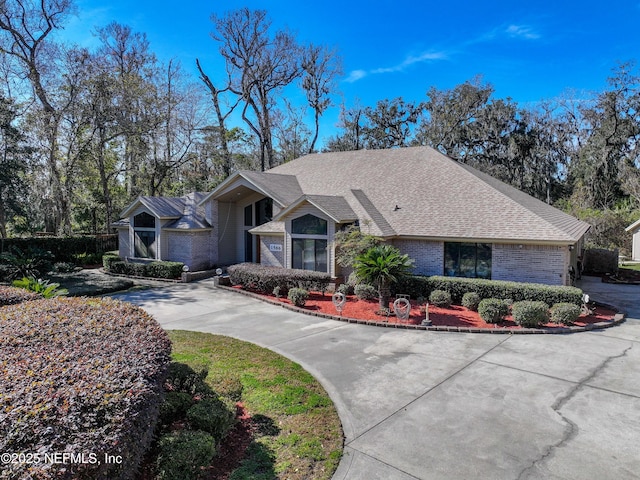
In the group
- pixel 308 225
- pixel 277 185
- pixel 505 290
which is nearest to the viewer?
pixel 505 290

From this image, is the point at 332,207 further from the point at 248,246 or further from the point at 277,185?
the point at 248,246

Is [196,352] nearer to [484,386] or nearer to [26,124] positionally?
[484,386]

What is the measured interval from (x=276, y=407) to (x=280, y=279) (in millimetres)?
9861

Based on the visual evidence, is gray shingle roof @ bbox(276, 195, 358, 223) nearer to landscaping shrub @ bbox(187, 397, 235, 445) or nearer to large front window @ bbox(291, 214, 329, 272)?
large front window @ bbox(291, 214, 329, 272)

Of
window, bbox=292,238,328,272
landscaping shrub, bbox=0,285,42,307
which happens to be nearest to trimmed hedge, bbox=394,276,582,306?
window, bbox=292,238,328,272

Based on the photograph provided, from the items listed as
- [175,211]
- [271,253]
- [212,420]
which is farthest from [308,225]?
[212,420]

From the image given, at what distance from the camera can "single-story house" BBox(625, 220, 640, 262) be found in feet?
92.3


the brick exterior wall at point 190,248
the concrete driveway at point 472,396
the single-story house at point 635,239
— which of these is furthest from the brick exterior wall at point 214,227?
the single-story house at point 635,239

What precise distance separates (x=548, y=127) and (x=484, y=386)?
43.6 meters

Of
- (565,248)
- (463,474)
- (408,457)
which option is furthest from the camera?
(565,248)

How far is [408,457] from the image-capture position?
524 centimetres

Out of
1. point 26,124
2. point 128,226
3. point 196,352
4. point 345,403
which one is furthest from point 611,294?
point 26,124

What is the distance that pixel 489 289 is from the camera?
13477mm

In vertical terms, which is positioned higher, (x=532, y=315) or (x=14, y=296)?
(x=14, y=296)
